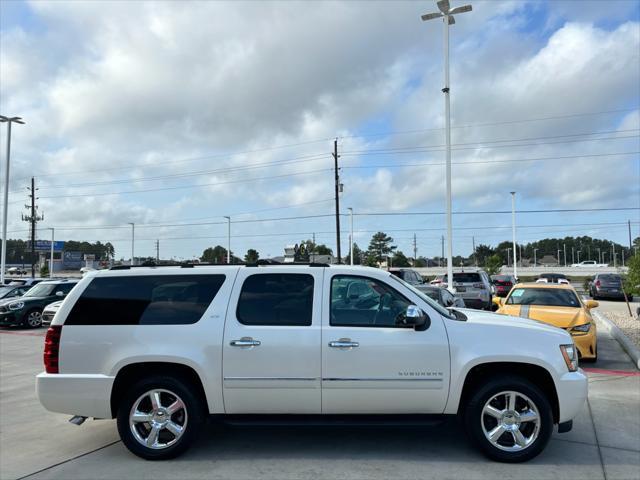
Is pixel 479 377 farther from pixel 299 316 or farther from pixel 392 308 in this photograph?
pixel 299 316

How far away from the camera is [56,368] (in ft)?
16.2

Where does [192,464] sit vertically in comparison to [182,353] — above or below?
below

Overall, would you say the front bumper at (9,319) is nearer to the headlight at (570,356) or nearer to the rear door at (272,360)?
the rear door at (272,360)

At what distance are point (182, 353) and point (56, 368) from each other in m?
1.24

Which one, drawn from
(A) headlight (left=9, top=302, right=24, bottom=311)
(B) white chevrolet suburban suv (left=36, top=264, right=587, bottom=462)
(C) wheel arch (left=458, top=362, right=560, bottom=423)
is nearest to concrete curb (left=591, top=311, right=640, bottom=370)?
(C) wheel arch (left=458, top=362, right=560, bottom=423)

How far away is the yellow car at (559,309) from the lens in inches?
373

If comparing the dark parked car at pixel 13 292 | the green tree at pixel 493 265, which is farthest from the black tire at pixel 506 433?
the green tree at pixel 493 265

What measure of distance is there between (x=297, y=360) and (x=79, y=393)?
2096 millimetres

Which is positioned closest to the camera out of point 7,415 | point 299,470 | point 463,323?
point 299,470

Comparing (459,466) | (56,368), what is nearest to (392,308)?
(459,466)

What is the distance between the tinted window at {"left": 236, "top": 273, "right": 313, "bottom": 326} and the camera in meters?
4.92

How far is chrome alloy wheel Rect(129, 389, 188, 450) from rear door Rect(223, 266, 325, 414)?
0.49m

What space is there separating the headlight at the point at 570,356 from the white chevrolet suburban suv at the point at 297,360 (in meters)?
0.02

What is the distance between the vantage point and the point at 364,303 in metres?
5.02
